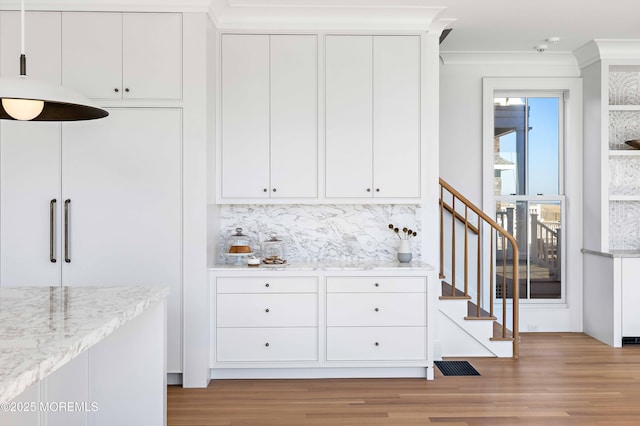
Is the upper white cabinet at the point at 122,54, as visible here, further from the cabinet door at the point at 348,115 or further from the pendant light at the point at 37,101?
the pendant light at the point at 37,101

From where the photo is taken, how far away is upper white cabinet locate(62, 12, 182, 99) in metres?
3.97

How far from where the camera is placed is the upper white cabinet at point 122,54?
13.0 feet

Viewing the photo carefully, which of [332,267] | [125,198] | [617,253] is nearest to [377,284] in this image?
[332,267]

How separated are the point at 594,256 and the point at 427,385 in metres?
2.45

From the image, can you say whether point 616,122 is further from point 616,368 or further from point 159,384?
point 159,384

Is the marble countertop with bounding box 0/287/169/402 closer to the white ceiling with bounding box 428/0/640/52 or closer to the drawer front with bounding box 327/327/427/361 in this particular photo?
the drawer front with bounding box 327/327/427/361

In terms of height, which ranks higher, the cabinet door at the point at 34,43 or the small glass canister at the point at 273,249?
the cabinet door at the point at 34,43

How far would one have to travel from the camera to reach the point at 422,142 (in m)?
4.39

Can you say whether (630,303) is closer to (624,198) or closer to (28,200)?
→ (624,198)

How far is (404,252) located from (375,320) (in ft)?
1.98

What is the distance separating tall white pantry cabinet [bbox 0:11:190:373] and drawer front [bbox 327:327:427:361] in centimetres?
111

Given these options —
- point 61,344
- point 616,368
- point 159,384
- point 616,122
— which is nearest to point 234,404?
point 159,384

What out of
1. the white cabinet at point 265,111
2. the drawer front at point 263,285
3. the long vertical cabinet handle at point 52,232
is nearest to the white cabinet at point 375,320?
the drawer front at point 263,285

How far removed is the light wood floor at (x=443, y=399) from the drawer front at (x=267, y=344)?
0.58 feet
